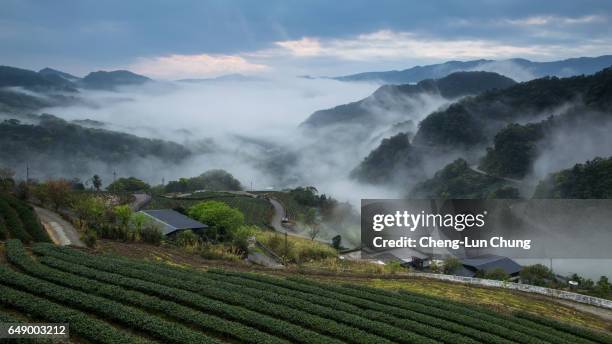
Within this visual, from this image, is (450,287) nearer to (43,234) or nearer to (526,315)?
(526,315)

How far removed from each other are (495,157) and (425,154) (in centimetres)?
2860

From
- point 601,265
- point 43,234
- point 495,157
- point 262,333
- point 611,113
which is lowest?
point 601,265

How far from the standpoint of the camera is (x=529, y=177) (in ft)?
362

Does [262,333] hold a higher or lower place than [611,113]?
lower

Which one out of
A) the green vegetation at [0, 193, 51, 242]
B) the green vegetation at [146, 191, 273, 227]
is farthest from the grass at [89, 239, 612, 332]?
the green vegetation at [146, 191, 273, 227]

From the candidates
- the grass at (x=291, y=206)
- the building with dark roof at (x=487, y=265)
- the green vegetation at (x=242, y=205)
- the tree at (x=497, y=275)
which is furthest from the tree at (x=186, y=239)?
the grass at (x=291, y=206)

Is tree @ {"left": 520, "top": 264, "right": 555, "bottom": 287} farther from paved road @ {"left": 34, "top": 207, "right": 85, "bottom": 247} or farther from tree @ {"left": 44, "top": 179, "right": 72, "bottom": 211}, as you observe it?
tree @ {"left": 44, "top": 179, "right": 72, "bottom": 211}

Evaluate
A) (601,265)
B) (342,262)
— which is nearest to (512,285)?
(342,262)

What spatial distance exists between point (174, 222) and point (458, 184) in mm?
75582

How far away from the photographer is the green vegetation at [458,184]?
10556 centimetres

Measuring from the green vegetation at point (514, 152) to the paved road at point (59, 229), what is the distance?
323 ft

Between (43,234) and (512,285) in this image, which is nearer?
(43,234)

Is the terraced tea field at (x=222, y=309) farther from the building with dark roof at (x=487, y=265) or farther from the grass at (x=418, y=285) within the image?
the building with dark roof at (x=487, y=265)

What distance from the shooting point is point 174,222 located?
51.3m
